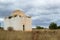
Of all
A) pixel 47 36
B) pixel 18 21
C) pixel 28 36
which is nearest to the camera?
pixel 47 36

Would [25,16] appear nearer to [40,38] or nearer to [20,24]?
[20,24]

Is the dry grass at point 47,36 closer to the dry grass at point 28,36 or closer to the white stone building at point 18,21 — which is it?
the dry grass at point 28,36

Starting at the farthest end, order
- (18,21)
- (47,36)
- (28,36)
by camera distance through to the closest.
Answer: (18,21) < (28,36) < (47,36)

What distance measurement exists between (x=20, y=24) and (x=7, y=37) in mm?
26505

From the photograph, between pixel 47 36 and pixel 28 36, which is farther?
pixel 28 36

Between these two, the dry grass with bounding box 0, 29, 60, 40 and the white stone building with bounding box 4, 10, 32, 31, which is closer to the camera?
the dry grass with bounding box 0, 29, 60, 40

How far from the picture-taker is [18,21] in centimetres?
4053

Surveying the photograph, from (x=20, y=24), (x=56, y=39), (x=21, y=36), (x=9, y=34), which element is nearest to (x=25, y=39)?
(x=21, y=36)

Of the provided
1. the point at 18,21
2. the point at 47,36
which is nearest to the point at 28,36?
the point at 47,36

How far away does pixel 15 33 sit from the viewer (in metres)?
14.6

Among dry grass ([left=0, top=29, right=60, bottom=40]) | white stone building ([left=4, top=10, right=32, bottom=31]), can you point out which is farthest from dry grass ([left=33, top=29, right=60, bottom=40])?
white stone building ([left=4, top=10, right=32, bottom=31])

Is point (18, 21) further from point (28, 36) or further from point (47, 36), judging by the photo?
point (47, 36)

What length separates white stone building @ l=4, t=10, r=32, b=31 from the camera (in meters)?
40.5

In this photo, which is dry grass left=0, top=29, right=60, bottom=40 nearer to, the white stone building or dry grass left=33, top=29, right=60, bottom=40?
dry grass left=33, top=29, right=60, bottom=40
